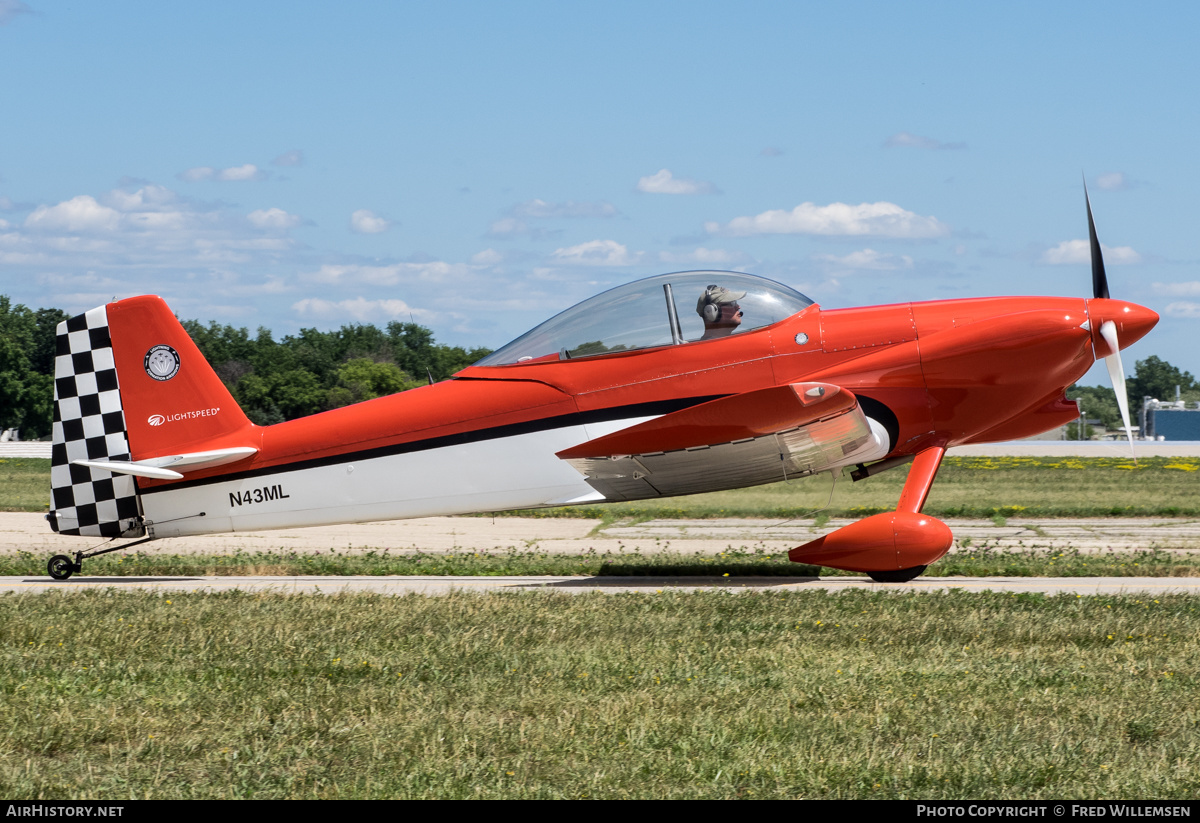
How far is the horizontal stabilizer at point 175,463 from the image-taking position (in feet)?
33.4

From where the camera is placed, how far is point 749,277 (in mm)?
9641

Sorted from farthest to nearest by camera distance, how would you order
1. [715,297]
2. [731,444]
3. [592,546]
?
1. [592,546]
2. [715,297]
3. [731,444]

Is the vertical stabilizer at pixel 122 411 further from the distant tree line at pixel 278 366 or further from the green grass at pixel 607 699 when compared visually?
the distant tree line at pixel 278 366

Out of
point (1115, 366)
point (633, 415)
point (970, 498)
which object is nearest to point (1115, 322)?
point (1115, 366)

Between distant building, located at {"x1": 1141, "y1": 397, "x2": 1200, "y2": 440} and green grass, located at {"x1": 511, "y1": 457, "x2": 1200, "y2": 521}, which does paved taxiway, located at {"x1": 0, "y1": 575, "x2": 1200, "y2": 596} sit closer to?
green grass, located at {"x1": 511, "y1": 457, "x2": 1200, "y2": 521}

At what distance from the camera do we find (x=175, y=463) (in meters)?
10.5

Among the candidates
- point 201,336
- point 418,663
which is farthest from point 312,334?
point 418,663

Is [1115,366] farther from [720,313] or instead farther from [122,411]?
[122,411]

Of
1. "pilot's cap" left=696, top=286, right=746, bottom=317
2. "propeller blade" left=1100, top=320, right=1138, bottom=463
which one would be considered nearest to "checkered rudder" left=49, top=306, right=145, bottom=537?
"pilot's cap" left=696, top=286, right=746, bottom=317

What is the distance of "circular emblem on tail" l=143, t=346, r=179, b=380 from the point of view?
10.7 m

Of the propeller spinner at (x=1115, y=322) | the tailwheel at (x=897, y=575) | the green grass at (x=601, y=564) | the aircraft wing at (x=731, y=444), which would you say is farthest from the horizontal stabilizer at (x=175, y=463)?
the propeller spinner at (x=1115, y=322)

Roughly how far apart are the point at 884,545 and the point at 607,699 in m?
4.71

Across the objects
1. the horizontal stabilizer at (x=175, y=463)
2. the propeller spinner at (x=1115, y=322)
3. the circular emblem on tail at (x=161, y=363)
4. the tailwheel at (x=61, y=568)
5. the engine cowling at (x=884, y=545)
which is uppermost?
the circular emblem on tail at (x=161, y=363)

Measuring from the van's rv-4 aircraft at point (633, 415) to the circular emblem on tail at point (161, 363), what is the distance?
2 cm
